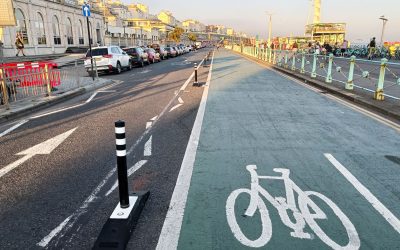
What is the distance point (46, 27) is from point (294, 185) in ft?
138

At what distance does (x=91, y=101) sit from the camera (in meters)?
12.2

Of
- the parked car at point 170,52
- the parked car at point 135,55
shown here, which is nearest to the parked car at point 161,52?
the parked car at point 170,52

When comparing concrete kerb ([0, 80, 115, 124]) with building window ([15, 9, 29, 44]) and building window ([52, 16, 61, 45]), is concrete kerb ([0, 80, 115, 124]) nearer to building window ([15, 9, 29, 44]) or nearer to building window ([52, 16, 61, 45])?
building window ([15, 9, 29, 44])

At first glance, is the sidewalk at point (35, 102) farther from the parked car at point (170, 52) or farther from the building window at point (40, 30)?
the parked car at point (170, 52)

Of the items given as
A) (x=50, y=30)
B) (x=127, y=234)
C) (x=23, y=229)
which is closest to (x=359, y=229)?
(x=127, y=234)

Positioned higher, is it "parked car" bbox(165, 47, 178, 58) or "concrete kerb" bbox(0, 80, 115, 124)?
"parked car" bbox(165, 47, 178, 58)

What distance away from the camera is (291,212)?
12.6ft

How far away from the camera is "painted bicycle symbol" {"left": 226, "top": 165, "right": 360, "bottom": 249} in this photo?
11.0 feet

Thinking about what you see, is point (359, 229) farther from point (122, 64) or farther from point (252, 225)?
point (122, 64)

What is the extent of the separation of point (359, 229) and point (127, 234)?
2.48 metres

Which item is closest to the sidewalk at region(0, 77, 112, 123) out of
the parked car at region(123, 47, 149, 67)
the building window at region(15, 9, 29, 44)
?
the parked car at region(123, 47, 149, 67)

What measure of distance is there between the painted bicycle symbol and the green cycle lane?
0.04 ft

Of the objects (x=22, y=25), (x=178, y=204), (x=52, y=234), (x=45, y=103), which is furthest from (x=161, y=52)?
(x=52, y=234)

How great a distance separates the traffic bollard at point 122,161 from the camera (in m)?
3.48
